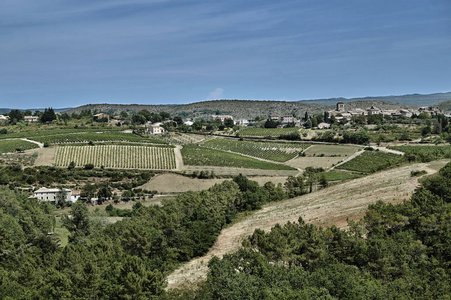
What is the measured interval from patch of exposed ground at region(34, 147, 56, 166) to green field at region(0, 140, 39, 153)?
174 inches

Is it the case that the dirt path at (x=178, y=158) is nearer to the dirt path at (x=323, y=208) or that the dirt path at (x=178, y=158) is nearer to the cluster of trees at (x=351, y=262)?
the dirt path at (x=323, y=208)

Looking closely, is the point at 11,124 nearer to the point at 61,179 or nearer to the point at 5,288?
the point at 61,179

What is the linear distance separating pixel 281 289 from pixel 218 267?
4.81m

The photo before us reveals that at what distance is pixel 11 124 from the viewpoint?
6747 inches

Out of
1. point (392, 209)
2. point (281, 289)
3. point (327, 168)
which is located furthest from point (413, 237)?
point (327, 168)

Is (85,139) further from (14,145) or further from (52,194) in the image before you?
(52,194)

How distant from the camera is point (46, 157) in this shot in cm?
10525

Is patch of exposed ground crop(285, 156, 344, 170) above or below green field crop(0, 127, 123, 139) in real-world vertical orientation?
below

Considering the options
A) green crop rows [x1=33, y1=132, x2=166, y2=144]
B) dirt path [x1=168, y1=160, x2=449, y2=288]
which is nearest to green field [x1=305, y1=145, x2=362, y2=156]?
green crop rows [x1=33, y1=132, x2=166, y2=144]

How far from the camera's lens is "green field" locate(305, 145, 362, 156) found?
4373 inches

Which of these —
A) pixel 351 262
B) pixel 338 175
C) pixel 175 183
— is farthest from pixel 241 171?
pixel 351 262

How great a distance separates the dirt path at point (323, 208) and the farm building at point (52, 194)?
35.7 meters

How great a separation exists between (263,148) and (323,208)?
7472 centimetres

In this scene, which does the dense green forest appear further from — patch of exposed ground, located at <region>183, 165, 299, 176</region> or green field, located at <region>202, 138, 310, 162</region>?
green field, located at <region>202, 138, 310, 162</region>
